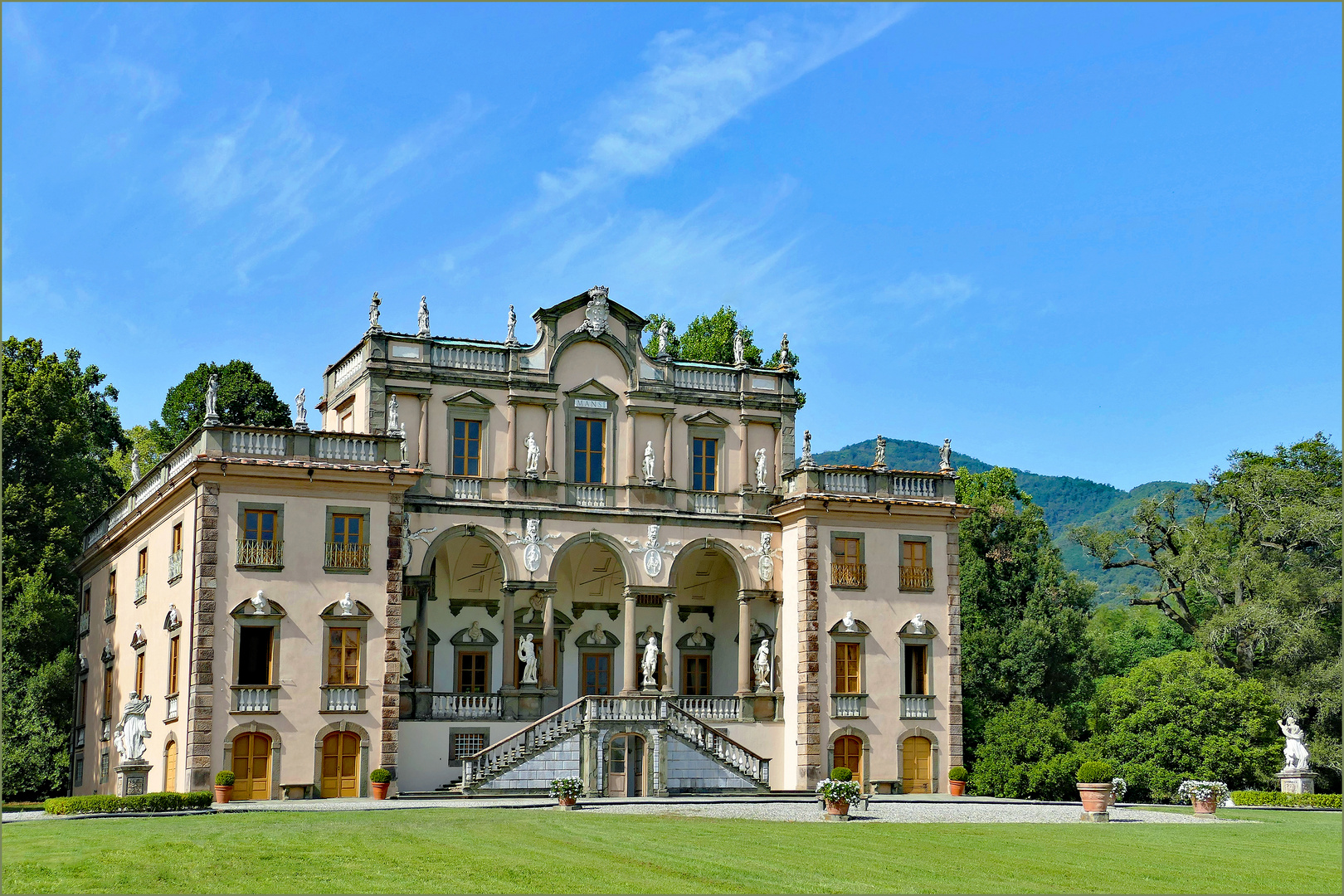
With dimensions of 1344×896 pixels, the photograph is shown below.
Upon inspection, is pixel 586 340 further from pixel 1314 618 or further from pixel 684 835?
pixel 1314 618

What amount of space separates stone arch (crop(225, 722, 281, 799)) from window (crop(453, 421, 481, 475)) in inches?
393

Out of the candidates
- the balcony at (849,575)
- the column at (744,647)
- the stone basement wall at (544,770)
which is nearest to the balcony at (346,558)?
the stone basement wall at (544,770)

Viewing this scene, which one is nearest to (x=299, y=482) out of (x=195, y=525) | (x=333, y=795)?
(x=195, y=525)

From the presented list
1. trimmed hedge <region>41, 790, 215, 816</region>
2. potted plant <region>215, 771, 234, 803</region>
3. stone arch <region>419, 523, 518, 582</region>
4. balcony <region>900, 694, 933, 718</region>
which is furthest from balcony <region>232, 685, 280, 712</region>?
balcony <region>900, 694, 933, 718</region>

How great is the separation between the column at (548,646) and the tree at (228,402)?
736 inches

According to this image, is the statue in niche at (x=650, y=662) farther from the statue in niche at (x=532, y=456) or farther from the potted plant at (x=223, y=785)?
the potted plant at (x=223, y=785)

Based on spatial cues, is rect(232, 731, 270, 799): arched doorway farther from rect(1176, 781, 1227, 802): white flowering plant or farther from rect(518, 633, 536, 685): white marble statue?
rect(1176, 781, 1227, 802): white flowering plant

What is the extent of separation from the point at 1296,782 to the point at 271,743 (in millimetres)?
30215

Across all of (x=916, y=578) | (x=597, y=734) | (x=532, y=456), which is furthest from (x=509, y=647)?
(x=916, y=578)

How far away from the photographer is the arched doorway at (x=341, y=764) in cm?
4144

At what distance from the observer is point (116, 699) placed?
47.9m

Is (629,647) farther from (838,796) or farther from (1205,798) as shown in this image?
(1205,798)

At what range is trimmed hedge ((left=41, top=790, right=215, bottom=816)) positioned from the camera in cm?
3259

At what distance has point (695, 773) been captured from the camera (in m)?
43.9
